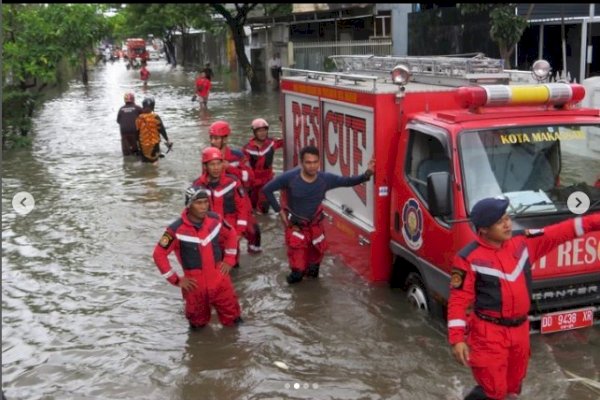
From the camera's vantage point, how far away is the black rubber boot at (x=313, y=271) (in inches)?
293

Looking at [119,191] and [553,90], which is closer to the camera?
[553,90]

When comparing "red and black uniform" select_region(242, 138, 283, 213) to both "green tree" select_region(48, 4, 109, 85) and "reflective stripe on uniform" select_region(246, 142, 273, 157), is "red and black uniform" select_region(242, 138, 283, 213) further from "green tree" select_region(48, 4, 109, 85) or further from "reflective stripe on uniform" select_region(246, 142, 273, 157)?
"green tree" select_region(48, 4, 109, 85)

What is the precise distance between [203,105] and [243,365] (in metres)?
20.8

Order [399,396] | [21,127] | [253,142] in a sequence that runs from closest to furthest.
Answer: [399,396] < [253,142] < [21,127]

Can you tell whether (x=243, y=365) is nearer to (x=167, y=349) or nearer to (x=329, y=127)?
(x=167, y=349)

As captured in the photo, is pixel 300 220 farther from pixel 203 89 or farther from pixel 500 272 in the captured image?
pixel 203 89

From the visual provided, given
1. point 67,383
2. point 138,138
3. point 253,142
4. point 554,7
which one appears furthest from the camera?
point 554,7

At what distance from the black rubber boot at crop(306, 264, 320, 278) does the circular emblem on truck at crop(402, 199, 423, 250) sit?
1633 millimetres

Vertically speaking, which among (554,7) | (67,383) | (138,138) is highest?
(554,7)

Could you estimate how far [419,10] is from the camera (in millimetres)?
26844

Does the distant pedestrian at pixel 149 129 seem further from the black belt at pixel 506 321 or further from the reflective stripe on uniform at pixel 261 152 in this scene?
the black belt at pixel 506 321

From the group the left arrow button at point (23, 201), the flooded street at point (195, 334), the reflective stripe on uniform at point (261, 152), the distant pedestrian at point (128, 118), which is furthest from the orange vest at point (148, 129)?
the left arrow button at point (23, 201)

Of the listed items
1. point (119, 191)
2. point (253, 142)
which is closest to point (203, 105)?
point (119, 191)

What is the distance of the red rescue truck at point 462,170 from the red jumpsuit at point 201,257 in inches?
55.3
